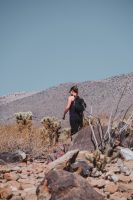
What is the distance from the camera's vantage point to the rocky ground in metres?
5.31

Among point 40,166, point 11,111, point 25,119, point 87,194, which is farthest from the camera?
point 11,111

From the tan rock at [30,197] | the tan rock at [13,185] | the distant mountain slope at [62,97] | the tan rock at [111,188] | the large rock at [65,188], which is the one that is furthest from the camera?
the distant mountain slope at [62,97]

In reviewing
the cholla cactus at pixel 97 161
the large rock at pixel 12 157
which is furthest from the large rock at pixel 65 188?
the large rock at pixel 12 157

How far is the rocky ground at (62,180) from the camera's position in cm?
531

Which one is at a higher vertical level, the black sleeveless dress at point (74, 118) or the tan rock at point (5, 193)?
the black sleeveless dress at point (74, 118)

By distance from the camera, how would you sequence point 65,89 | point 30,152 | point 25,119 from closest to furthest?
1. point 30,152
2. point 25,119
3. point 65,89

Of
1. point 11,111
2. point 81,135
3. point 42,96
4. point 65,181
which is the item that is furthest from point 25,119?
point 42,96

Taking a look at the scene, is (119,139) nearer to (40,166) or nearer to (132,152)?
(132,152)

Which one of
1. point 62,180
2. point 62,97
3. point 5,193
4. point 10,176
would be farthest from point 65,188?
point 62,97

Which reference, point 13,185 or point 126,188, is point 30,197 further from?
point 126,188

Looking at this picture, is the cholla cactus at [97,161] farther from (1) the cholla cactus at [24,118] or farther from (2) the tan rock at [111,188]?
(1) the cholla cactus at [24,118]

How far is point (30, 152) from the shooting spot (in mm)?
10375

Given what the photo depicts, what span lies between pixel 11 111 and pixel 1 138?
259ft

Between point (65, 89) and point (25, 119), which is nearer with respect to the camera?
point (25, 119)
